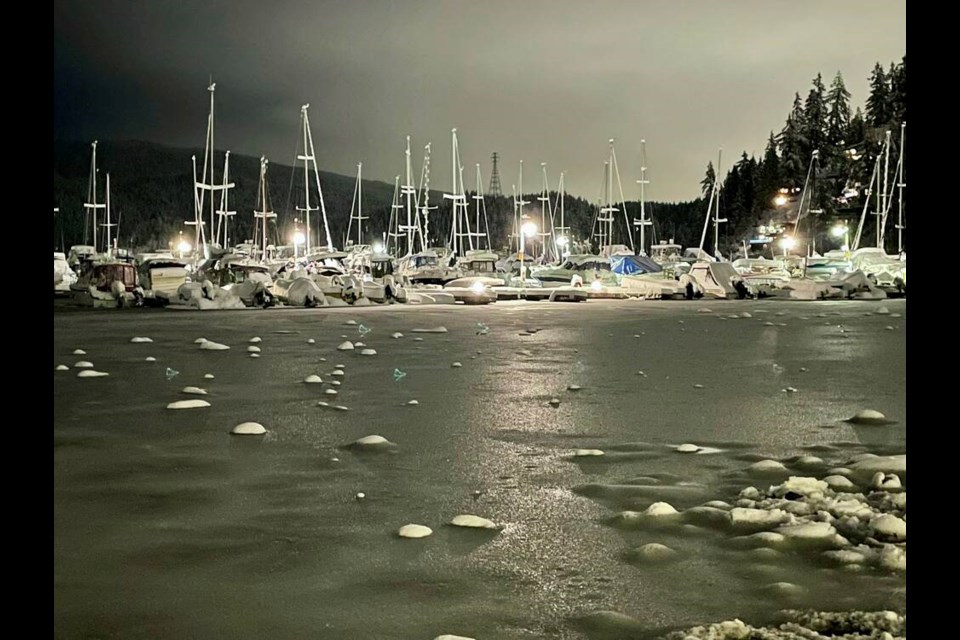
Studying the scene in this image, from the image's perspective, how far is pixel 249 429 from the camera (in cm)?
580

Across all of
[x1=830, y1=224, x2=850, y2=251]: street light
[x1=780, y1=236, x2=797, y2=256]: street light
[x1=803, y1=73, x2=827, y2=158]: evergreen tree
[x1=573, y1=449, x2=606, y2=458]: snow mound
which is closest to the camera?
[x1=573, y1=449, x2=606, y2=458]: snow mound

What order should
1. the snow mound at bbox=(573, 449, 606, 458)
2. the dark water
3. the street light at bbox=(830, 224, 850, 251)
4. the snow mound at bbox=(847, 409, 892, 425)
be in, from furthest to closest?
the street light at bbox=(830, 224, 850, 251)
the snow mound at bbox=(847, 409, 892, 425)
the snow mound at bbox=(573, 449, 606, 458)
the dark water

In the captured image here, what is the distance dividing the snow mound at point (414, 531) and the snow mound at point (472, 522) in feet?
0.45

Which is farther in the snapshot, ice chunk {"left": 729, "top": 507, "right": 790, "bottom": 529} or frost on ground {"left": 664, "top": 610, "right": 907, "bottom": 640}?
ice chunk {"left": 729, "top": 507, "right": 790, "bottom": 529}

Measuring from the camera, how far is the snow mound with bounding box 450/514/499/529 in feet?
12.1

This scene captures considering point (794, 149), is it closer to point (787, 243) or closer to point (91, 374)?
point (787, 243)

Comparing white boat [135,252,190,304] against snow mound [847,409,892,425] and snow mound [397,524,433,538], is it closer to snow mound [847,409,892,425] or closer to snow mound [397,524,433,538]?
snow mound [847,409,892,425]

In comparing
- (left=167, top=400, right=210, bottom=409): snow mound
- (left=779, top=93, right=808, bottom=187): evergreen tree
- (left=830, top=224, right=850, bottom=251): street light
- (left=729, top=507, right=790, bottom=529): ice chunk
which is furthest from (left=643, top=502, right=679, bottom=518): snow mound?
(left=779, top=93, right=808, bottom=187): evergreen tree

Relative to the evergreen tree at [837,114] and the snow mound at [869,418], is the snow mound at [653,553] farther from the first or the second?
the evergreen tree at [837,114]

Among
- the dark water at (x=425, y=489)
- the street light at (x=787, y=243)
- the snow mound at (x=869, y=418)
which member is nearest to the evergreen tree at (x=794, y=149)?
the street light at (x=787, y=243)

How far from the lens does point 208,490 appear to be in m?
4.28

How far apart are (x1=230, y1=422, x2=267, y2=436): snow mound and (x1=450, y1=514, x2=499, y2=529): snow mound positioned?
2.45 meters
